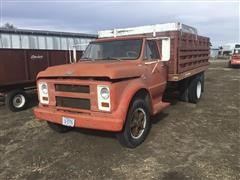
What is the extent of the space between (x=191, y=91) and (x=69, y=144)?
16.3ft

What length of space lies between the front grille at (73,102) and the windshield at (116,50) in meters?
1.45

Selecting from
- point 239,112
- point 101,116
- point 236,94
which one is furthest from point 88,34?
point 101,116

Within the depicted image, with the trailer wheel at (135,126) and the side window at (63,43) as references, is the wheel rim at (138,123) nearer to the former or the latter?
the trailer wheel at (135,126)

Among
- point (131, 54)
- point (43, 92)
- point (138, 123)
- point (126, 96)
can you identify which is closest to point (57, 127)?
point (43, 92)

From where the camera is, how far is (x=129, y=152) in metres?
5.13

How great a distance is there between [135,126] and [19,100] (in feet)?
17.6

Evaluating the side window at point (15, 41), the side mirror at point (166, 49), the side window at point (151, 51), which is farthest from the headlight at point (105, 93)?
the side window at point (15, 41)

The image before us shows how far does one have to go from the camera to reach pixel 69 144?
18.6 feet

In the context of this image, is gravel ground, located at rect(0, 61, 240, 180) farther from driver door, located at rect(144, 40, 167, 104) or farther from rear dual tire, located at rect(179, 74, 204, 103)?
rear dual tire, located at rect(179, 74, 204, 103)

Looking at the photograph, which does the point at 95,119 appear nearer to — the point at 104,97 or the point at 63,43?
the point at 104,97

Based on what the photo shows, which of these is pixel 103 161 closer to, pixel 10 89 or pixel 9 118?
pixel 9 118

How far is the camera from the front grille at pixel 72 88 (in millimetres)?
4934

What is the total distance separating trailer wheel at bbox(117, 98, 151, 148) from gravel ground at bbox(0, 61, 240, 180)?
0.58 ft

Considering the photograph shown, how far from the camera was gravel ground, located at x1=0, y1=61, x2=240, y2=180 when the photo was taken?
4371mm
